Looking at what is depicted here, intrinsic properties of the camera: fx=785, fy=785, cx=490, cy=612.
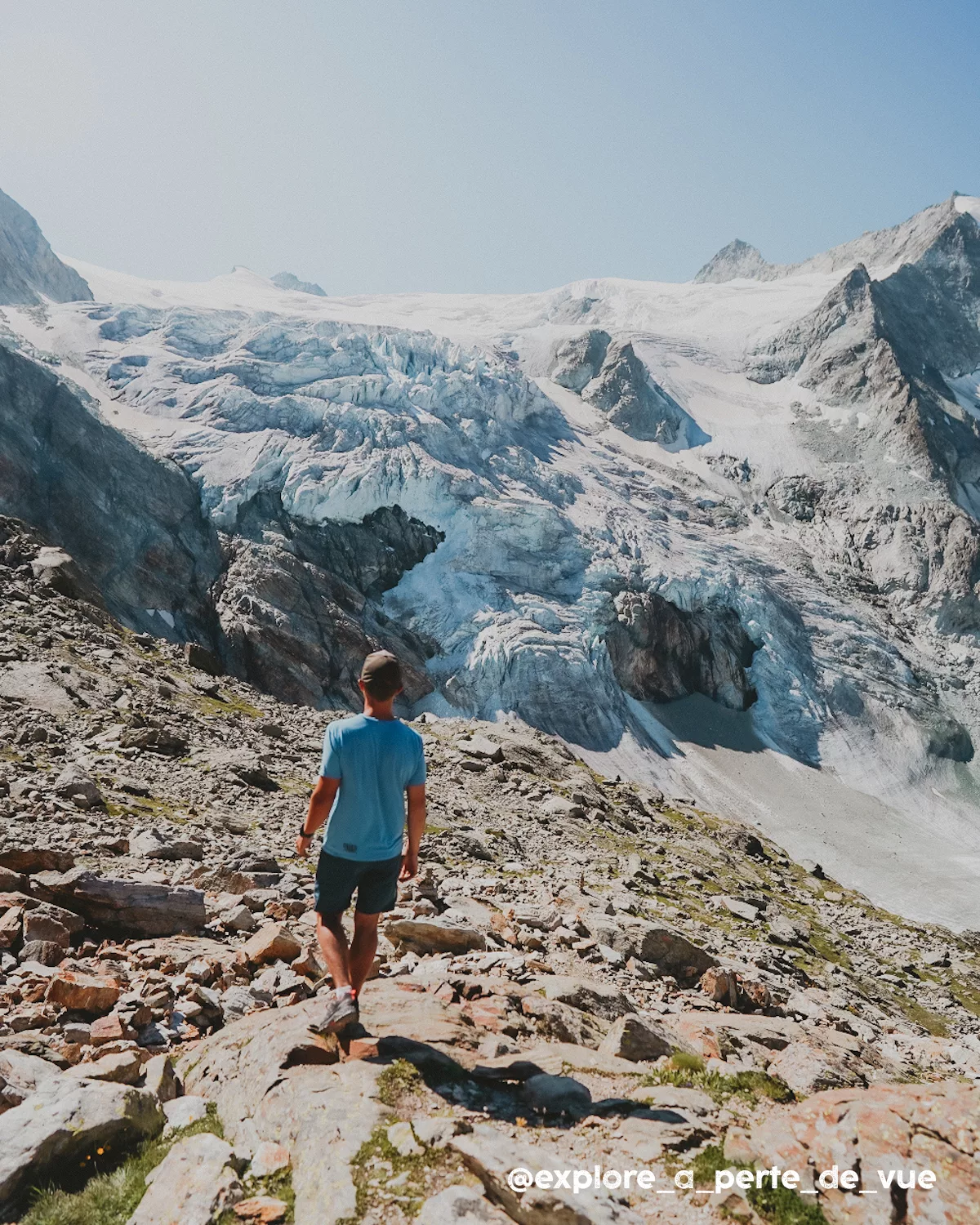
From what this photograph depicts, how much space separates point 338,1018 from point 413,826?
1689mm

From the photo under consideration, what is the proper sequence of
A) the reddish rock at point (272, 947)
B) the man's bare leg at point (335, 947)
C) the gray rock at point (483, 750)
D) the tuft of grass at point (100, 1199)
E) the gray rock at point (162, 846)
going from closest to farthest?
the tuft of grass at point (100, 1199), the man's bare leg at point (335, 947), the reddish rock at point (272, 947), the gray rock at point (162, 846), the gray rock at point (483, 750)

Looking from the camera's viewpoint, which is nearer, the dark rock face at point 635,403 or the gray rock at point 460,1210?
the gray rock at point 460,1210

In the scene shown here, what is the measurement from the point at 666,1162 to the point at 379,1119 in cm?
191

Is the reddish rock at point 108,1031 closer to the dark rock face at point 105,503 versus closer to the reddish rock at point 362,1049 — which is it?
the reddish rock at point 362,1049

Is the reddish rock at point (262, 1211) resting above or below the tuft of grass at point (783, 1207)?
below

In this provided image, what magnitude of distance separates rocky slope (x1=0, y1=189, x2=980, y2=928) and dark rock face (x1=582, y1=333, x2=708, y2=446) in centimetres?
725

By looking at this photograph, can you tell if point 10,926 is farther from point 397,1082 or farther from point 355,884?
point 397,1082

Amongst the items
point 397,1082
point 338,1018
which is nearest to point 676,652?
point 338,1018

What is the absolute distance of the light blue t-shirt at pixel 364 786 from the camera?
705 cm

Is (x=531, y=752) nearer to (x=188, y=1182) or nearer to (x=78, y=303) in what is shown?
(x=188, y=1182)

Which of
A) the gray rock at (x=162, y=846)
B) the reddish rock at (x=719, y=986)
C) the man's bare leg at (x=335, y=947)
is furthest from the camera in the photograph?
the gray rock at (x=162, y=846)

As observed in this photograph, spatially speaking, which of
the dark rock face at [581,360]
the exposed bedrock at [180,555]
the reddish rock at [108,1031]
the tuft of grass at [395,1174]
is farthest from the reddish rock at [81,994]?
the dark rock face at [581,360]

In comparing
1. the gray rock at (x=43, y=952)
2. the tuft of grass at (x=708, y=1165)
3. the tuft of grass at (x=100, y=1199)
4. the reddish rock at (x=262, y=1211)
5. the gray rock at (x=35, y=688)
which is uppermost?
the tuft of grass at (x=708, y=1165)

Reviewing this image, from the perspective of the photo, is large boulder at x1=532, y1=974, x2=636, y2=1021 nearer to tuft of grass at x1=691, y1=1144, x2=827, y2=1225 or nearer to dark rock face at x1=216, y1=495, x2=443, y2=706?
tuft of grass at x1=691, y1=1144, x2=827, y2=1225
